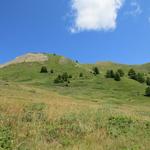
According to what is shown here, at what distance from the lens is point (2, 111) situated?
1606cm

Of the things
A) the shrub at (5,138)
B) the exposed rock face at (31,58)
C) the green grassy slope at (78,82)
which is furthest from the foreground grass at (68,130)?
the exposed rock face at (31,58)

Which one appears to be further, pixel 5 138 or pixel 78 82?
pixel 78 82

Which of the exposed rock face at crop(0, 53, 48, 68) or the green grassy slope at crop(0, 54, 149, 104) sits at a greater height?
the exposed rock face at crop(0, 53, 48, 68)

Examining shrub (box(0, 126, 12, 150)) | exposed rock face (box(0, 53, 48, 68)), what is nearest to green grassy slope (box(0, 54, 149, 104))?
exposed rock face (box(0, 53, 48, 68))

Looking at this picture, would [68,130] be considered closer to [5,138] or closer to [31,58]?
[5,138]

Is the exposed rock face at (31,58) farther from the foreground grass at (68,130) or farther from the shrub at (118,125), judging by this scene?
the shrub at (118,125)

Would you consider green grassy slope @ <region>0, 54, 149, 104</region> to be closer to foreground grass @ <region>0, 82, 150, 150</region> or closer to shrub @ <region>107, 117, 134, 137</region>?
shrub @ <region>107, 117, 134, 137</region>

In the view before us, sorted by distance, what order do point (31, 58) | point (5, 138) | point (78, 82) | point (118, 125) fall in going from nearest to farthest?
point (5, 138)
point (118, 125)
point (78, 82)
point (31, 58)

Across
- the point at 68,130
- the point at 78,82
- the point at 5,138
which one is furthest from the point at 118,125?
the point at 78,82

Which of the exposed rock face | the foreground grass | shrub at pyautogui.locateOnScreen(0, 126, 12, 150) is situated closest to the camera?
shrub at pyautogui.locateOnScreen(0, 126, 12, 150)

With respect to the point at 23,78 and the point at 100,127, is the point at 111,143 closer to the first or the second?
the point at 100,127

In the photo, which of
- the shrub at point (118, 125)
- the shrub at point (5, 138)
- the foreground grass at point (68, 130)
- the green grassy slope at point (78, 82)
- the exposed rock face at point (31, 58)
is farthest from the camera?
the exposed rock face at point (31, 58)

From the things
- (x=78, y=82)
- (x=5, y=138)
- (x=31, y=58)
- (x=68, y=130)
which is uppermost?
(x=31, y=58)

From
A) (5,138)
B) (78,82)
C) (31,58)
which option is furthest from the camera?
(31,58)
